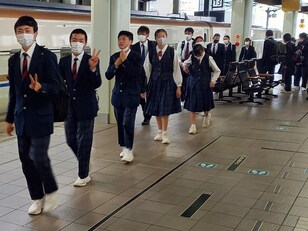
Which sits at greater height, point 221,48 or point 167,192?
point 221,48

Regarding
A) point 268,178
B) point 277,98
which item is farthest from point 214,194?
point 277,98

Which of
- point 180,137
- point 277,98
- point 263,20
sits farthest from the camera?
point 263,20

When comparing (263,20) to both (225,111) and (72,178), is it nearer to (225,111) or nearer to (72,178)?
(225,111)

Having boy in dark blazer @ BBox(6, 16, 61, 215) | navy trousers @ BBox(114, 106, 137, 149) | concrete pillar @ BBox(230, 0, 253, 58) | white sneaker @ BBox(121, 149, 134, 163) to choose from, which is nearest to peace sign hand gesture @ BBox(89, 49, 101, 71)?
boy in dark blazer @ BBox(6, 16, 61, 215)

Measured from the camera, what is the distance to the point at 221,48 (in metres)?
11.1

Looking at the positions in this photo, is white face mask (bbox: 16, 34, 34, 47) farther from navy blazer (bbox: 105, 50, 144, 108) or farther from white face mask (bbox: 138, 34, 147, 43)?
white face mask (bbox: 138, 34, 147, 43)

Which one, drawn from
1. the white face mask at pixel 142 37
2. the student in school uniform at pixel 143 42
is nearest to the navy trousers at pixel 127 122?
the student in school uniform at pixel 143 42

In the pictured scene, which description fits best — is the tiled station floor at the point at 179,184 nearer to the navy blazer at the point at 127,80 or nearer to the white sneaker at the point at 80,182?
the white sneaker at the point at 80,182

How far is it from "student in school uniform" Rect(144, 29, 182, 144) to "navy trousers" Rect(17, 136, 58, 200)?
2.68m

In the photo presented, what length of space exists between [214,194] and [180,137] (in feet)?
8.03

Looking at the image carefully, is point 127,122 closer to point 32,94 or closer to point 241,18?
point 32,94

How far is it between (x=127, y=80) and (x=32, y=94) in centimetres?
175

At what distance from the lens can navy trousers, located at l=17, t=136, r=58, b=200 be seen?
3561 mm

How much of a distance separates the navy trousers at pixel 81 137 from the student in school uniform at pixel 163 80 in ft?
6.13
